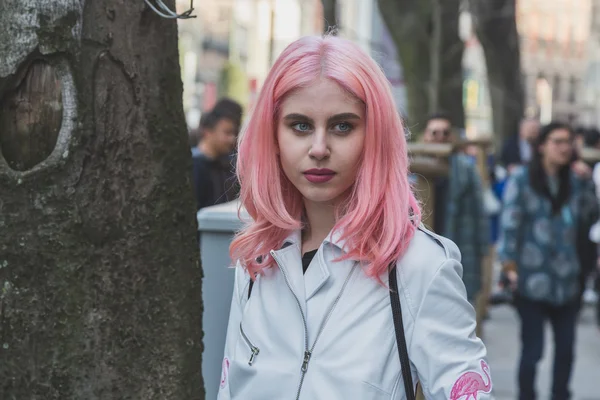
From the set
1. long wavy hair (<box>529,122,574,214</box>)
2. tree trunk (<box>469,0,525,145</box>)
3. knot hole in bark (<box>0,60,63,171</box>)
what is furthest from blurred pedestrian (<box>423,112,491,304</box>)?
tree trunk (<box>469,0,525,145</box>)

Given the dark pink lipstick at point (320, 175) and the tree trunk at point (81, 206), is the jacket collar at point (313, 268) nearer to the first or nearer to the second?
the dark pink lipstick at point (320, 175)

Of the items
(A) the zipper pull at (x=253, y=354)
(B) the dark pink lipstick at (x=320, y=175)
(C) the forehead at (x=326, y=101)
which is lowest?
(A) the zipper pull at (x=253, y=354)

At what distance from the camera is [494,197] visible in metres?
15.0

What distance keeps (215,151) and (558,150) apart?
2.27m

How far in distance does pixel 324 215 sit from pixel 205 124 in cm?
534

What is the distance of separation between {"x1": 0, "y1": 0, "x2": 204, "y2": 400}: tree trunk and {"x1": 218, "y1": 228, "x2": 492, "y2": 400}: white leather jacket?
502mm

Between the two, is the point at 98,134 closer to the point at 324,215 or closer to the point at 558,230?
the point at 324,215

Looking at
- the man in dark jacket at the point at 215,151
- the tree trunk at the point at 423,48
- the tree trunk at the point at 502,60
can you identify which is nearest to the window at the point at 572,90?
the tree trunk at the point at 502,60

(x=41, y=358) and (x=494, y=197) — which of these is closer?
(x=41, y=358)

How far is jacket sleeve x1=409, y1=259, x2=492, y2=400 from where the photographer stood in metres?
2.43

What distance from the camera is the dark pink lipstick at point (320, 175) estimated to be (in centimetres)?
265

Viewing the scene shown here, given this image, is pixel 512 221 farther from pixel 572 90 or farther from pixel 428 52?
pixel 572 90

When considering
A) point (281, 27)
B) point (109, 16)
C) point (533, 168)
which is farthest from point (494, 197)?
point (281, 27)

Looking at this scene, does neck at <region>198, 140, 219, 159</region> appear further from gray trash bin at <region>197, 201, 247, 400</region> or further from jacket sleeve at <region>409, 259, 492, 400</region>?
jacket sleeve at <region>409, 259, 492, 400</region>
